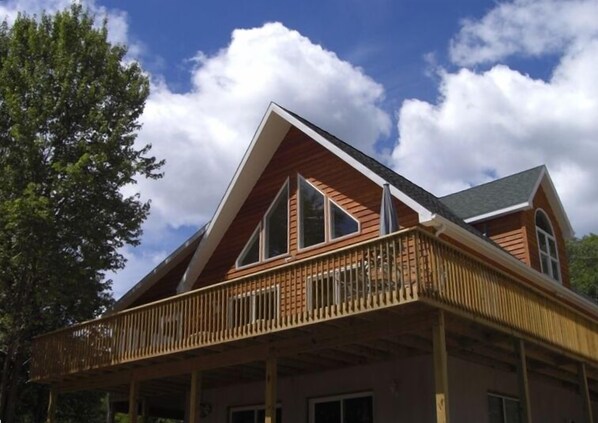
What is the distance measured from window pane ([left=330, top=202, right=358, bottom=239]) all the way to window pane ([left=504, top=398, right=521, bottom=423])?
15.7ft

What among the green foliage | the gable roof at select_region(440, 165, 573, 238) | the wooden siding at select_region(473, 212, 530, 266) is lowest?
the wooden siding at select_region(473, 212, 530, 266)

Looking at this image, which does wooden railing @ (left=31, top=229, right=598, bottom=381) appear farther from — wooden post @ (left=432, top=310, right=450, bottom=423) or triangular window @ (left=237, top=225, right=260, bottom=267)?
triangular window @ (left=237, top=225, right=260, bottom=267)

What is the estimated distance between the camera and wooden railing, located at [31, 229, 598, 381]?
9.89m

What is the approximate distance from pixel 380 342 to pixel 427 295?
2.85 meters

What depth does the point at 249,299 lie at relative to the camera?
11930mm

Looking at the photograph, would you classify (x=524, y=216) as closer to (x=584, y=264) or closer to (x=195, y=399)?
(x=195, y=399)

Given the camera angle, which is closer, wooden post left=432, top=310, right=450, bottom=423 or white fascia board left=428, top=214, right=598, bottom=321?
wooden post left=432, top=310, right=450, bottom=423

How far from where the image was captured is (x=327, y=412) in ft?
46.5

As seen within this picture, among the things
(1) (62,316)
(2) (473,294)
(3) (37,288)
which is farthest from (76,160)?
(2) (473,294)

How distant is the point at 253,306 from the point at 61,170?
877 centimetres

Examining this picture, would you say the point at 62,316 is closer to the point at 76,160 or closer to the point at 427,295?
the point at 76,160

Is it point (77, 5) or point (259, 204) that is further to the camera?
point (77, 5)

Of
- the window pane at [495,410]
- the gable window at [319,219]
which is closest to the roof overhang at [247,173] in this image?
the gable window at [319,219]

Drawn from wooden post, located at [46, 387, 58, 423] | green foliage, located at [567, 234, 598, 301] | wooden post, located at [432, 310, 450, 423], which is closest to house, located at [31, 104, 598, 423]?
wooden post, located at [432, 310, 450, 423]
